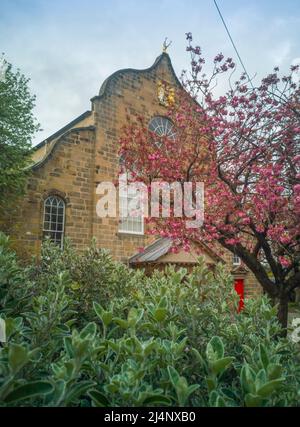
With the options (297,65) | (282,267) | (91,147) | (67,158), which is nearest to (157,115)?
(91,147)

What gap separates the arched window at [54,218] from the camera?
12.9m

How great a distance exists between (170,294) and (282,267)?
6.52 m

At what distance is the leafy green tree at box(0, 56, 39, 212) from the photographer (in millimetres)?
11180

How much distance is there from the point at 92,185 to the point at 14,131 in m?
3.91

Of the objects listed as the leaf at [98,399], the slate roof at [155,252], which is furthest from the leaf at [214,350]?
the slate roof at [155,252]

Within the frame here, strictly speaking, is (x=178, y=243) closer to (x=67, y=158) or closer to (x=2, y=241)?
(x=2, y=241)

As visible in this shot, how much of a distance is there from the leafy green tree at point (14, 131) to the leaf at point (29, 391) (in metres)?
10.6

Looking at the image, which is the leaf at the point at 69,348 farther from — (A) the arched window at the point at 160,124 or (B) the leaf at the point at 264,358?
(A) the arched window at the point at 160,124

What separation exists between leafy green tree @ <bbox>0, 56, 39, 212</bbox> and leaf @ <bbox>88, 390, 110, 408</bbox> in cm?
1056

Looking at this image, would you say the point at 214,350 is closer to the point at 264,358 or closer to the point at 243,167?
the point at 264,358

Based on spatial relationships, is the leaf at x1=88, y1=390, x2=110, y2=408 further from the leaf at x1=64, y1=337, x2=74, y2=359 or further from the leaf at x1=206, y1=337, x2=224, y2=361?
the leaf at x1=206, y1=337, x2=224, y2=361

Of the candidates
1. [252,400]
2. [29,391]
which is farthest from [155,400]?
[29,391]

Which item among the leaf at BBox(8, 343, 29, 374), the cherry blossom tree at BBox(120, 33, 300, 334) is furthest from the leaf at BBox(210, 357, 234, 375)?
the cherry blossom tree at BBox(120, 33, 300, 334)

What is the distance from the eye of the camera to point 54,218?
13.1 metres
